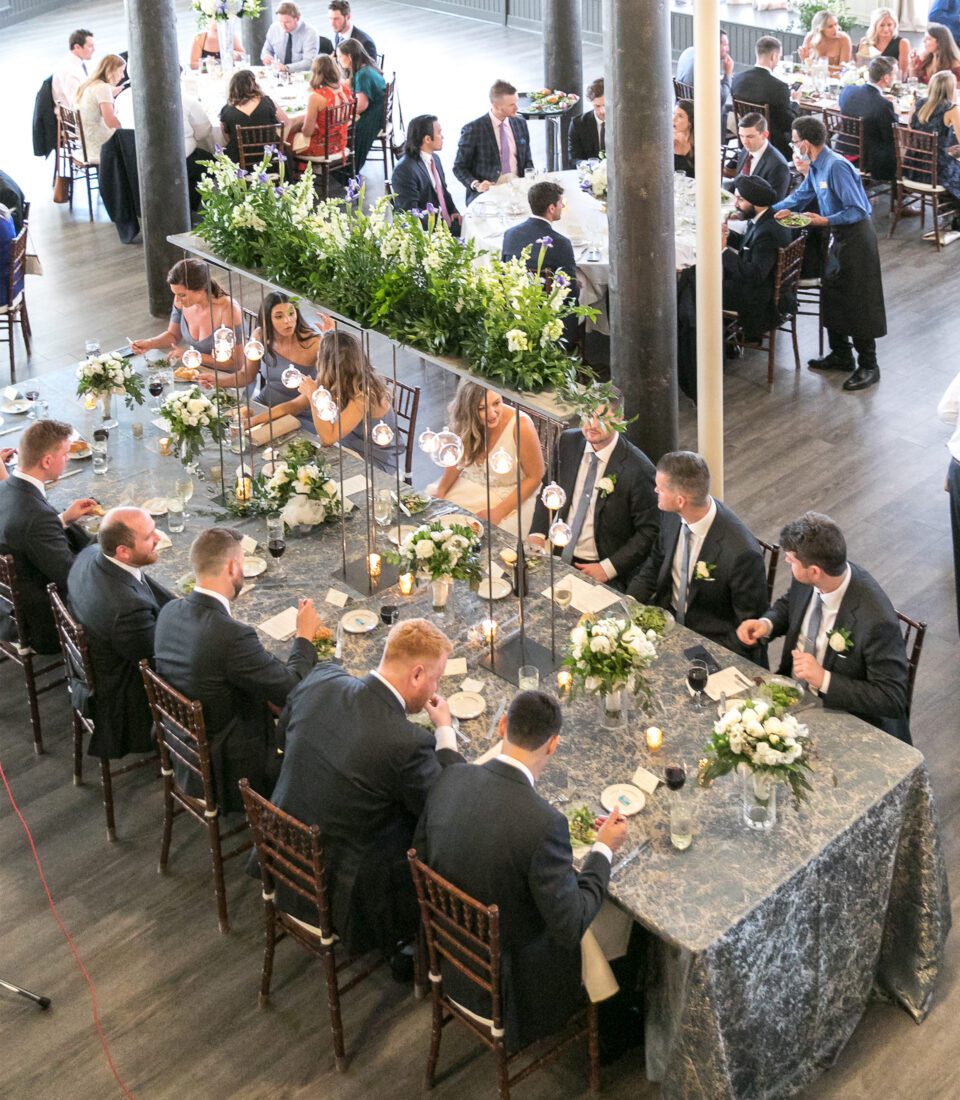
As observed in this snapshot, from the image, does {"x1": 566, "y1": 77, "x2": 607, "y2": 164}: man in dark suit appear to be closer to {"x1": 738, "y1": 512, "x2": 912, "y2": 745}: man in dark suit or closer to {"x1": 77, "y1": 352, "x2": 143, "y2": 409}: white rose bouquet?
{"x1": 77, "y1": 352, "x2": 143, "y2": 409}: white rose bouquet

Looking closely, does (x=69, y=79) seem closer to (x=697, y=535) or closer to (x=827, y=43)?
(x=827, y=43)

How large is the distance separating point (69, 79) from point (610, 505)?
7.96 meters

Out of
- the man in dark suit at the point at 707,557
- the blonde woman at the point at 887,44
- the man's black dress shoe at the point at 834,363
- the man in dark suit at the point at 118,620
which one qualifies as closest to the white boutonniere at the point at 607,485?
the man in dark suit at the point at 707,557

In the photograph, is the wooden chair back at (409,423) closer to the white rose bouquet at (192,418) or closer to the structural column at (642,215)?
the white rose bouquet at (192,418)

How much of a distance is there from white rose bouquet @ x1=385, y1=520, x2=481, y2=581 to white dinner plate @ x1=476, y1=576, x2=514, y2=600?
0.17m

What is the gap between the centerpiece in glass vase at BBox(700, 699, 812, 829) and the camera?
4.46 metres

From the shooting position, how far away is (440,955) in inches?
179

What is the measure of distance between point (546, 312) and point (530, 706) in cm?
136

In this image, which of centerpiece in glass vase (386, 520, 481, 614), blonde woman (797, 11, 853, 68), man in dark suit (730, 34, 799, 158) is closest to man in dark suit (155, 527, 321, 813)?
centerpiece in glass vase (386, 520, 481, 614)

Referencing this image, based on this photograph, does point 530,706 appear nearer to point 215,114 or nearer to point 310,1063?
→ point 310,1063

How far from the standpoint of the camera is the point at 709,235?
18.9ft

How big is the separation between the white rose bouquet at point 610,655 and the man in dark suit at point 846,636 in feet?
1.79

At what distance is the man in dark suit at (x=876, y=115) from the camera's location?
36.3 ft

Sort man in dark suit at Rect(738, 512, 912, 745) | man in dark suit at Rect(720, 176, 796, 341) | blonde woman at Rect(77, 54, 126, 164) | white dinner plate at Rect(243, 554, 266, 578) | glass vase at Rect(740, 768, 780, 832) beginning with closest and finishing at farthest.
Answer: glass vase at Rect(740, 768, 780, 832) < man in dark suit at Rect(738, 512, 912, 745) < white dinner plate at Rect(243, 554, 266, 578) < man in dark suit at Rect(720, 176, 796, 341) < blonde woman at Rect(77, 54, 126, 164)
